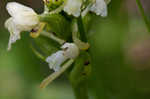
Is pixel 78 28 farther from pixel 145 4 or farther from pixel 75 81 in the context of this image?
pixel 145 4

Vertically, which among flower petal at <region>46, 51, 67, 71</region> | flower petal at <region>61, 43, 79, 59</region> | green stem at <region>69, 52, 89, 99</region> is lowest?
green stem at <region>69, 52, 89, 99</region>

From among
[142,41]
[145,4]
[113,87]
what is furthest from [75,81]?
[145,4]

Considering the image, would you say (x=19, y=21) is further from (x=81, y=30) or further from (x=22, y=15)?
(x=81, y=30)

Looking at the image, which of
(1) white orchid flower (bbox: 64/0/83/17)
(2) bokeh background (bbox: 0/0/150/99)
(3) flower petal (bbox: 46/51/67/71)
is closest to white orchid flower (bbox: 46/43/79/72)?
(3) flower petal (bbox: 46/51/67/71)

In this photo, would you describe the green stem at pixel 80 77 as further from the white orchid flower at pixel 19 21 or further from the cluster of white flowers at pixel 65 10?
the white orchid flower at pixel 19 21

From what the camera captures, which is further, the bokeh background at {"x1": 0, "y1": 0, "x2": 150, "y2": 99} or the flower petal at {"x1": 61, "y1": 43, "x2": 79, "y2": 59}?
the bokeh background at {"x1": 0, "y1": 0, "x2": 150, "y2": 99}

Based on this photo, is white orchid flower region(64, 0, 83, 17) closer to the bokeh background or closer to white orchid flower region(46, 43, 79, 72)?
white orchid flower region(46, 43, 79, 72)
